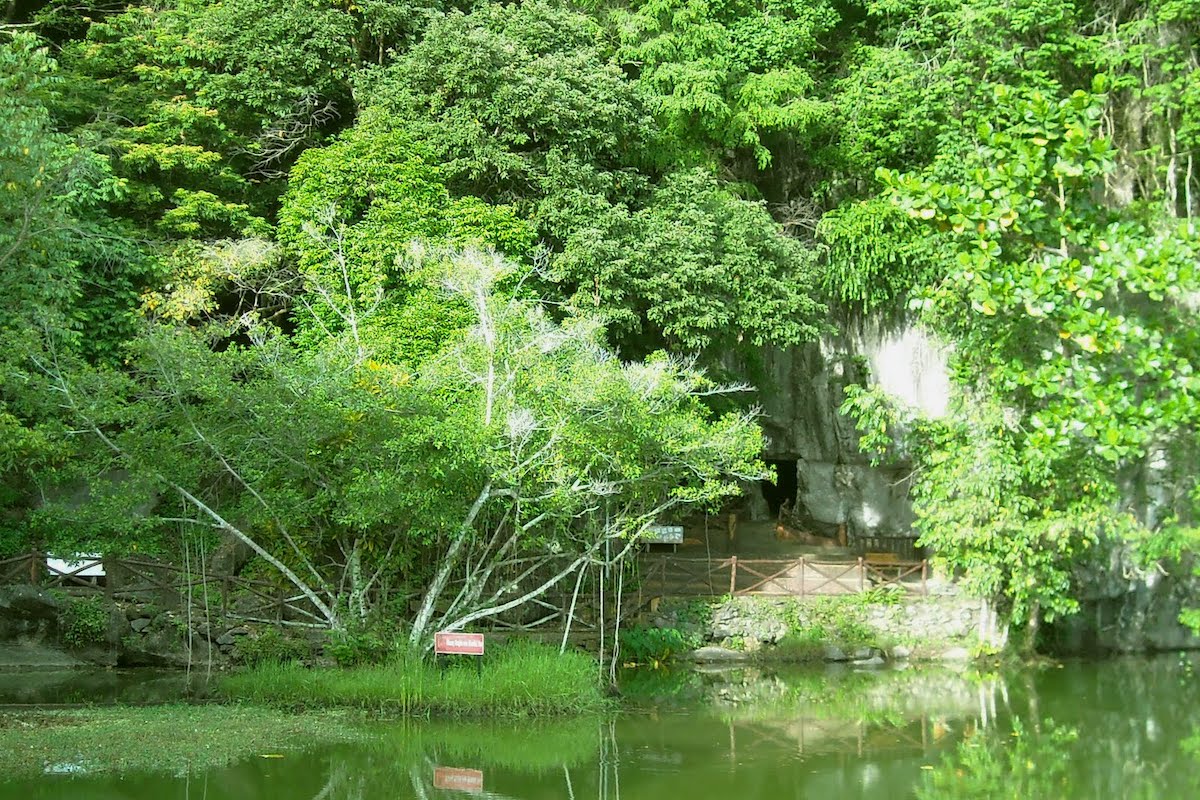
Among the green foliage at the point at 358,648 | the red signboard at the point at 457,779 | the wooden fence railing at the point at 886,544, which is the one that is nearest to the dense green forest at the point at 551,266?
the green foliage at the point at 358,648

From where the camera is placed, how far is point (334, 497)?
507 inches

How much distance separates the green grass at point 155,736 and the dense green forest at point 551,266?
190 centimetres

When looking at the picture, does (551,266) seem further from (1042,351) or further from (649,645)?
(1042,351)

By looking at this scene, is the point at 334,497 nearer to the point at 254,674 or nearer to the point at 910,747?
the point at 254,674

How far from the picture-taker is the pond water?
30.6 feet

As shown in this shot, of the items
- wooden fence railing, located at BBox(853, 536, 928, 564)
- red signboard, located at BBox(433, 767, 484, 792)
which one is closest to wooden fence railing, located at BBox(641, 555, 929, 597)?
wooden fence railing, located at BBox(853, 536, 928, 564)

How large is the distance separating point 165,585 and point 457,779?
7416mm

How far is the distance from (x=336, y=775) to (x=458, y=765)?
112 centimetres

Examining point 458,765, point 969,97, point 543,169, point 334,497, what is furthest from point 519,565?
point 969,97

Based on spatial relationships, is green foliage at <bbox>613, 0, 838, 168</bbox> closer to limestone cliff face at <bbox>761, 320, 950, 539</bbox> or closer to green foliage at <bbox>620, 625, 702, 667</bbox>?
limestone cliff face at <bbox>761, 320, 950, 539</bbox>

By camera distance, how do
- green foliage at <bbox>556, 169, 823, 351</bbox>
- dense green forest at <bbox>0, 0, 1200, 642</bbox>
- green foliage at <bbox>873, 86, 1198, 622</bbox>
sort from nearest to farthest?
green foliage at <bbox>873, 86, 1198, 622</bbox> → dense green forest at <bbox>0, 0, 1200, 642</bbox> → green foliage at <bbox>556, 169, 823, 351</bbox>

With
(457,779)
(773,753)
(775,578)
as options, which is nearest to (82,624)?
(457,779)

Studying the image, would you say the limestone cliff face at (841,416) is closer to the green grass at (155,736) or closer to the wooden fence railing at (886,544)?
the wooden fence railing at (886,544)

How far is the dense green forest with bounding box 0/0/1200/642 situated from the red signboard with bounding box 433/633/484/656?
575 millimetres
